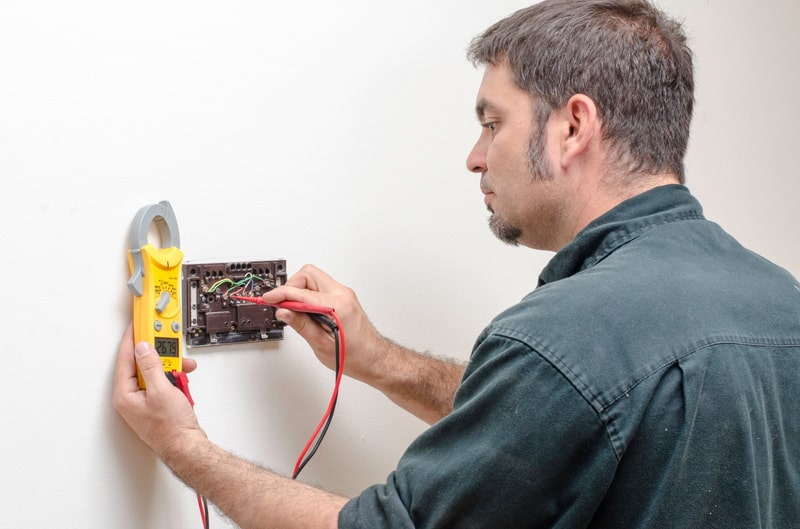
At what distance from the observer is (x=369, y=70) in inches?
54.6

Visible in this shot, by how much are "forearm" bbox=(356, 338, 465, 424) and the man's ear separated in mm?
441

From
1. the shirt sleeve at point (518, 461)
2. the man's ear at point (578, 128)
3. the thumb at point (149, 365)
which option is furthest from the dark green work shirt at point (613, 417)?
the thumb at point (149, 365)

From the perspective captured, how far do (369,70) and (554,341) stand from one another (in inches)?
27.1

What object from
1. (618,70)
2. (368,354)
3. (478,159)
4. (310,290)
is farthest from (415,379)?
(618,70)

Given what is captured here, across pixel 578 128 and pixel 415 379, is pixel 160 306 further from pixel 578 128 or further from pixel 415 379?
pixel 578 128

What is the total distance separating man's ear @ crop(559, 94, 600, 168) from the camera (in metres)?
1.13

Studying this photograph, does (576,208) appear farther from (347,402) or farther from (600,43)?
(347,402)

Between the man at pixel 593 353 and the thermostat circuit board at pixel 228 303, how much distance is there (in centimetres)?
5

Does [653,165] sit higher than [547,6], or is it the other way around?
[547,6]

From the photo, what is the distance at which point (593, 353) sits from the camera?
873mm

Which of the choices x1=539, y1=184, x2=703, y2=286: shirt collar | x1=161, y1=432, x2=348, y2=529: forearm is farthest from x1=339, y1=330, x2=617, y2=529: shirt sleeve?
x1=539, y1=184, x2=703, y2=286: shirt collar

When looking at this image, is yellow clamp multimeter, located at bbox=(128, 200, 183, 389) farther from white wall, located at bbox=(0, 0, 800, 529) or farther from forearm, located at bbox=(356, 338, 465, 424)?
forearm, located at bbox=(356, 338, 465, 424)

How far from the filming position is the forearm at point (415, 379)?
1357 mm

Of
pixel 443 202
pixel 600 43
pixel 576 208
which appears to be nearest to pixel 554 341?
pixel 576 208
